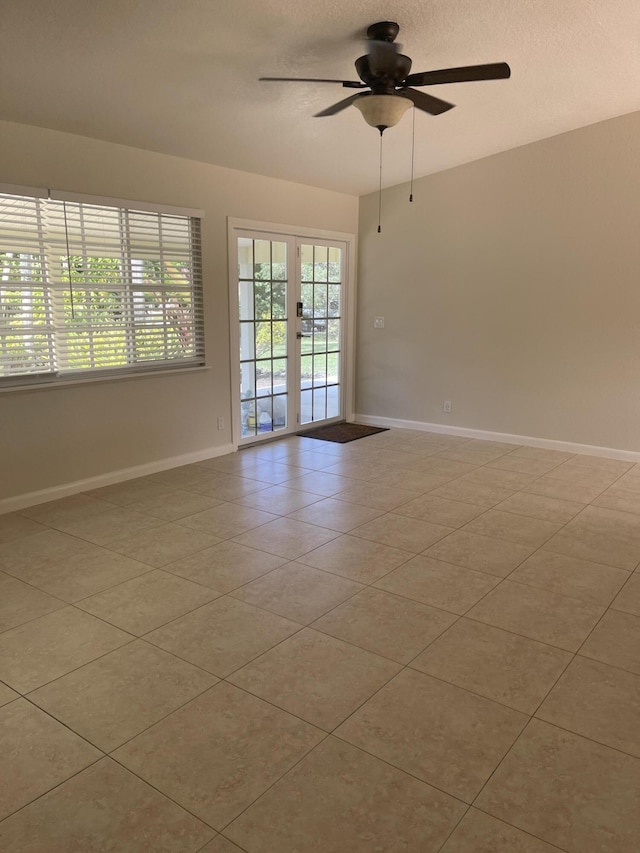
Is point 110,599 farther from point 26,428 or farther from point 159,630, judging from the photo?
point 26,428

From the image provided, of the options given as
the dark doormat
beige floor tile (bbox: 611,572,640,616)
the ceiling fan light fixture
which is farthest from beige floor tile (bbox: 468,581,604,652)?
the dark doormat

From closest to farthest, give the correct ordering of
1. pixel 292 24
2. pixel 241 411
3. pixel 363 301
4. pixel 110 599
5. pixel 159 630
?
pixel 159 630, pixel 110 599, pixel 292 24, pixel 241 411, pixel 363 301

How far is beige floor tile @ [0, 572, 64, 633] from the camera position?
8.62 ft

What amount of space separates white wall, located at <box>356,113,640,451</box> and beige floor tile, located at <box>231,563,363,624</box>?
3.40 metres

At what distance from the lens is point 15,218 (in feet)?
12.3

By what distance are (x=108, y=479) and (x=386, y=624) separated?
2.69 m

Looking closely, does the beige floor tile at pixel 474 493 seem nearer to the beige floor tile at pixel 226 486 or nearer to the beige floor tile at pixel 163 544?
the beige floor tile at pixel 226 486

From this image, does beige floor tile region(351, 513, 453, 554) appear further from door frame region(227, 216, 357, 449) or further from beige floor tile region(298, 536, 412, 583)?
door frame region(227, 216, 357, 449)

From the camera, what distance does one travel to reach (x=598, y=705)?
82.0 inches

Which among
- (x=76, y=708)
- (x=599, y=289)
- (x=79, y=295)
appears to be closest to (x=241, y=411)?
(x=79, y=295)

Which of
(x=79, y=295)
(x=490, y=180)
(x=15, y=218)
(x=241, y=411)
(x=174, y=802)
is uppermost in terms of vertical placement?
(x=490, y=180)

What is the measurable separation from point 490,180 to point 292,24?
10.1 ft

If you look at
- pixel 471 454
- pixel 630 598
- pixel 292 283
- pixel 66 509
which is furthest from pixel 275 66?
pixel 471 454

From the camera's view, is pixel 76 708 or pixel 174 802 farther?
pixel 76 708
